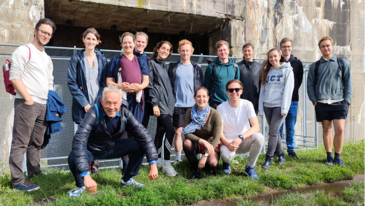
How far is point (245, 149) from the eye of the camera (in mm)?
4262

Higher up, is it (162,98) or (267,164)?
(162,98)

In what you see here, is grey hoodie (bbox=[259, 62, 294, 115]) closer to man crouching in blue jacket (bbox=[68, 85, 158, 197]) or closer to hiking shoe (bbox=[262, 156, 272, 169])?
hiking shoe (bbox=[262, 156, 272, 169])

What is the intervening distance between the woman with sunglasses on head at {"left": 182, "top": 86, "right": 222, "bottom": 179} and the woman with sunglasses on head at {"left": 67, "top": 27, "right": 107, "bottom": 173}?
137 centimetres

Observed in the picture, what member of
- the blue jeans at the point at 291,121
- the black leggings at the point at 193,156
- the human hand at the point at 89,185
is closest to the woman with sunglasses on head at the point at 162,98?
the black leggings at the point at 193,156

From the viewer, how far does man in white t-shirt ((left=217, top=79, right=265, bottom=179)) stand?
4.08 meters

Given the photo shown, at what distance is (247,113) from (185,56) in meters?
1.30

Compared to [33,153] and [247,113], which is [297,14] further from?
[33,153]

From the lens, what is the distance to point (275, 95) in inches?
183

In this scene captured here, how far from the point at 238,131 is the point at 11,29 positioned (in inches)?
202

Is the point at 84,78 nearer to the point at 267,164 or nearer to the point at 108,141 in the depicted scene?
the point at 108,141

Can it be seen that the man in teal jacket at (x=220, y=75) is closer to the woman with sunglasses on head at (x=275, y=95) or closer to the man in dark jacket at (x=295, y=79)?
the woman with sunglasses on head at (x=275, y=95)

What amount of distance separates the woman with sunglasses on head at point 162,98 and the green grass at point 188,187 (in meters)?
0.46

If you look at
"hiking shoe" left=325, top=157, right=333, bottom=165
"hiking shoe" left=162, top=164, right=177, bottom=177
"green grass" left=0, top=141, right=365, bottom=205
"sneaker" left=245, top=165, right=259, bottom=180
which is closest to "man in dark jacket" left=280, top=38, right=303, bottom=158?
"hiking shoe" left=325, top=157, right=333, bottom=165

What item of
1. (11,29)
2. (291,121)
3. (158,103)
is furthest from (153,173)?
(11,29)
